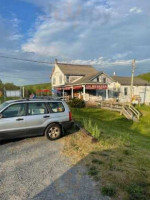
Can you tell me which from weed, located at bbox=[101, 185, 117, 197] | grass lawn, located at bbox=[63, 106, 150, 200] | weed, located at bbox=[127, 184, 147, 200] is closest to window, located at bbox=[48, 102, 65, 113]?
grass lawn, located at bbox=[63, 106, 150, 200]

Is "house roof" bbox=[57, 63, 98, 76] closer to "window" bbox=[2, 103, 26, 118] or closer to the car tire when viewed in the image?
the car tire

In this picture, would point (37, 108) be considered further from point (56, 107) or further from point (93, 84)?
point (93, 84)

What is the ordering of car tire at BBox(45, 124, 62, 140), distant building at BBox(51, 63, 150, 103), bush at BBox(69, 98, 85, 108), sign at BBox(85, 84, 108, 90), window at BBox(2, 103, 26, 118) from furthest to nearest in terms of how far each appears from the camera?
distant building at BBox(51, 63, 150, 103), sign at BBox(85, 84, 108, 90), bush at BBox(69, 98, 85, 108), car tire at BBox(45, 124, 62, 140), window at BBox(2, 103, 26, 118)

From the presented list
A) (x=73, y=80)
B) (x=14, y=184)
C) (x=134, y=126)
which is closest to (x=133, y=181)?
(x=14, y=184)

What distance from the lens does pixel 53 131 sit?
7.74m

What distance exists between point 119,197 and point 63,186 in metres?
1.22

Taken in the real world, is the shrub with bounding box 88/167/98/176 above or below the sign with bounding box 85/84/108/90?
below

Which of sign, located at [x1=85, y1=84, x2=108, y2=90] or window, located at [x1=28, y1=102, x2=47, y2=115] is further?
sign, located at [x1=85, y1=84, x2=108, y2=90]

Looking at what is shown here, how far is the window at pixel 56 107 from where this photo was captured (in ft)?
26.0

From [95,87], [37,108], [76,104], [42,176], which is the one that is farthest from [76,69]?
[42,176]

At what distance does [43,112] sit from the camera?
7672 millimetres

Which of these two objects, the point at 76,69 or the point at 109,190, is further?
the point at 76,69

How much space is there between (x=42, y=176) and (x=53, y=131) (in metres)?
3.34

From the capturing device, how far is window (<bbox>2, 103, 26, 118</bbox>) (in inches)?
278
